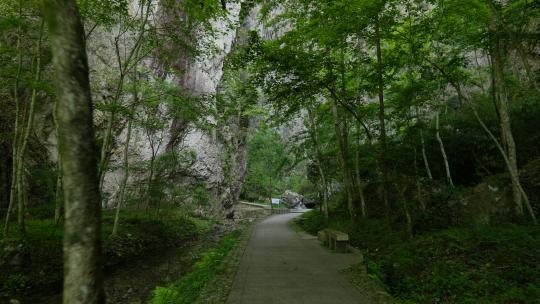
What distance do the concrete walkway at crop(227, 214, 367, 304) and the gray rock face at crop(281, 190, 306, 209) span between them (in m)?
39.8

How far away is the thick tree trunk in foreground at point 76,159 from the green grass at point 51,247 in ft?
25.9

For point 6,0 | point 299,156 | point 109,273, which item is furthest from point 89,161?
point 299,156

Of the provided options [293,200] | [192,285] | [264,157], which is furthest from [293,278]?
[293,200]

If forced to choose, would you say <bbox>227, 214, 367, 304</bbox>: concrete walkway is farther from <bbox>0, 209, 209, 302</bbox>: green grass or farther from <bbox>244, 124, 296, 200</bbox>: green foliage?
<bbox>244, 124, 296, 200</bbox>: green foliage

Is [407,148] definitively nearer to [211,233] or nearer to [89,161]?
[89,161]

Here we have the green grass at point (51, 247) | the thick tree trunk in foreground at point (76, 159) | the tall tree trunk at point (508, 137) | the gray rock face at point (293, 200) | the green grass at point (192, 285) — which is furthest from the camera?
the gray rock face at point (293, 200)

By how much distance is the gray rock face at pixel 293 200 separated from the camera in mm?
50594

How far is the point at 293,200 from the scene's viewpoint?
51.2 m

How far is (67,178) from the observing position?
270 centimetres

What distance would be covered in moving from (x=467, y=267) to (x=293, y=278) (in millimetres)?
3597

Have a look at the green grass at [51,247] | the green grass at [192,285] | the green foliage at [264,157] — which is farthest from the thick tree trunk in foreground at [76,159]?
the green foliage at [264,157]

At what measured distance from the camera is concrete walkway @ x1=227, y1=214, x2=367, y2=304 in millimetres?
5527

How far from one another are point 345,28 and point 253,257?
7386 mm

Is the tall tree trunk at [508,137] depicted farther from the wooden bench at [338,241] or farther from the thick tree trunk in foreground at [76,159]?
the thick tree trunk in foreground at [76,159]
